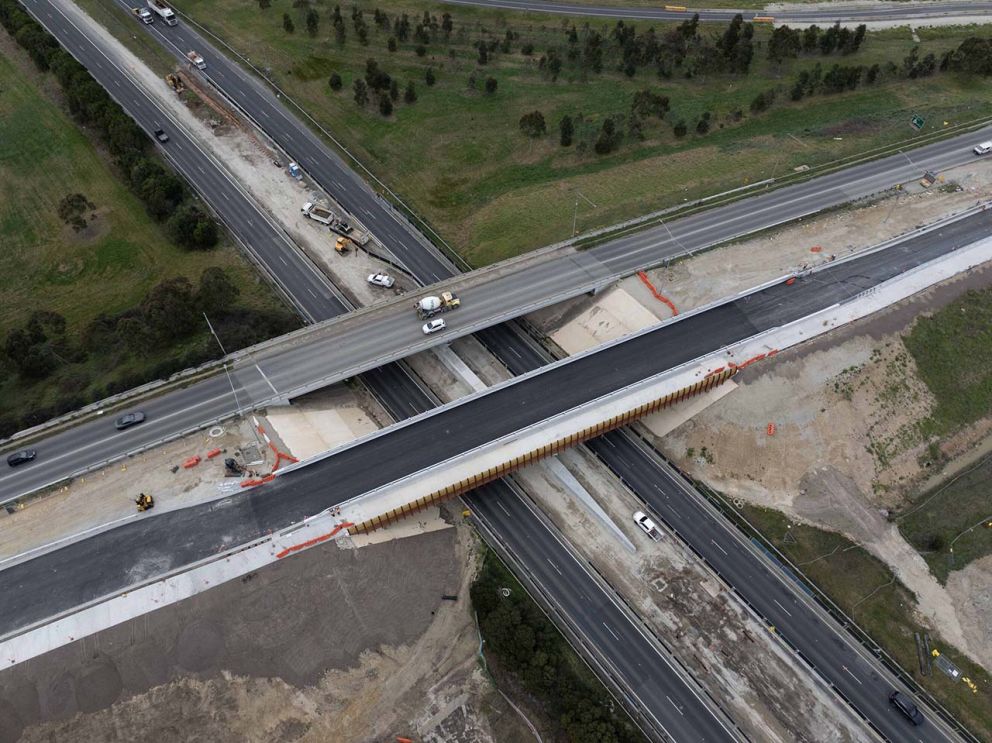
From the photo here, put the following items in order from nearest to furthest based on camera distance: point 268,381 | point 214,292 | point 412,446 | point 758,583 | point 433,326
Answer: point 758,583 < point 412,446 < point 268,381 < point 433,326 < point 214,292

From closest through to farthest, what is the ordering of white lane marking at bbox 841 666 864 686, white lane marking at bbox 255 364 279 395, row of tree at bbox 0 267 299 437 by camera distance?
white lane marking at bbox 841 666 864 686, white lane marking at bbox 255 364 279 395, row of tree at bbox 0 267 299 437

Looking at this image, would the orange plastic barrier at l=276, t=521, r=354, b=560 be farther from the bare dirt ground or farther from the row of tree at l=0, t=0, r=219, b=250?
the row of tree at l=0, t=0, r=219, b=250

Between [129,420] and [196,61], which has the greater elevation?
[196,61]

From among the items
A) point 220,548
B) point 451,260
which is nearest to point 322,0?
point 451,260

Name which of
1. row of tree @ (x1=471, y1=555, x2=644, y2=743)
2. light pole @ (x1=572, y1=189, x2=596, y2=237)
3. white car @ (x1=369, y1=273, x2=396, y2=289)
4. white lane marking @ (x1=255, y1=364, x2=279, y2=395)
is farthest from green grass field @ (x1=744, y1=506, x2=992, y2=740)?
white lane marking @ (x1=255, y1=364, x2=279, y2=395)

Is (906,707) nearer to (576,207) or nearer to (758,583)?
(758,583)


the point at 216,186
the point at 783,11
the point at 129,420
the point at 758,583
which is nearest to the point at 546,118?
the point at 216,186

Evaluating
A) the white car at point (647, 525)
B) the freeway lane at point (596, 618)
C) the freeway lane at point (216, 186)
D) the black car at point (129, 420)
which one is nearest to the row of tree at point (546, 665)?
the freeway lane at point (596, 618)
